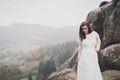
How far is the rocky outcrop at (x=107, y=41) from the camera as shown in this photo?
1678 centimetres

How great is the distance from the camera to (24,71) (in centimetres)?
4484

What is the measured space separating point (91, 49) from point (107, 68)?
839 centimetres

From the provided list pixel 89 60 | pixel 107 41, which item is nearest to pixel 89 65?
pixel 89 60

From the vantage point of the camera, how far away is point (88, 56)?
9.38 m

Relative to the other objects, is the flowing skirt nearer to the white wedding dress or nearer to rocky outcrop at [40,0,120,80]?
the white wedding dress

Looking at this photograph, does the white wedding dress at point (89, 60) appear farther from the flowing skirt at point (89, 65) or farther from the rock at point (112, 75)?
the rock at point (112, 75)

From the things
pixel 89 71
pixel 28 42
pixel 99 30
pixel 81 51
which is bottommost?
pixel 28 42

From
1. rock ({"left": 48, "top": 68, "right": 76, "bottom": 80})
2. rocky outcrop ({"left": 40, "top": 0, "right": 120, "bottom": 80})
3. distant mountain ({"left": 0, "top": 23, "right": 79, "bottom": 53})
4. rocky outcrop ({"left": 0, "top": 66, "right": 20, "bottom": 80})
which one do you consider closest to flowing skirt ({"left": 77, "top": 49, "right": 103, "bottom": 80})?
rocky outcrop ({"left": 40, "top": 0, "right": 120, "bottom": 80})

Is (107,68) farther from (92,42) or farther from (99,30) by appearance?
(92,42)

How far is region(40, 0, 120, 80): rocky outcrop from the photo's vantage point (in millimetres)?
16781

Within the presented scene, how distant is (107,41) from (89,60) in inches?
393

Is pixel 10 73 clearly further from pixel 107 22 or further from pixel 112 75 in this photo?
pixel 112 75

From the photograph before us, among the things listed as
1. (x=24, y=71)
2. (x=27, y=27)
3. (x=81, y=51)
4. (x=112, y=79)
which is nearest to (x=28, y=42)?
(x=27, y=27)

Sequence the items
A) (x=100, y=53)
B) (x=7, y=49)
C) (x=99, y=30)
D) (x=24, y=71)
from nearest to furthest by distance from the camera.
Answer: (x=100, y=53), (x=99, y=30), (x=24, y=71), (x=7, y=49)
